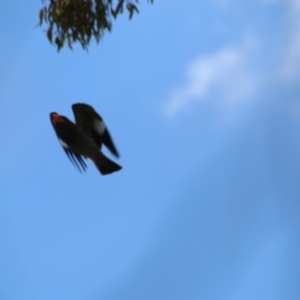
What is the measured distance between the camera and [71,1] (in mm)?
9000

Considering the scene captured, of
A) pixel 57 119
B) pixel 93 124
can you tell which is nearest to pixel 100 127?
pixel 93 124

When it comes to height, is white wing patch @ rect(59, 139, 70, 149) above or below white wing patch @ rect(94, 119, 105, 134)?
below

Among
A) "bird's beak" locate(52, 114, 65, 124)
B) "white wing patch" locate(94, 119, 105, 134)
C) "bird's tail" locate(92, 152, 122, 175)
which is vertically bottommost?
"bird's tail" locate(92, 152, 122, 175)

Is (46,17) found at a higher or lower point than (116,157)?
higher

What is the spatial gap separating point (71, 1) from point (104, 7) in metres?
0.20

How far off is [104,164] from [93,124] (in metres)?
0.33

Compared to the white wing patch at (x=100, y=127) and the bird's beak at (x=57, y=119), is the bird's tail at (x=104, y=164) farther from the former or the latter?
the bird's beak at (x=57, y=119)

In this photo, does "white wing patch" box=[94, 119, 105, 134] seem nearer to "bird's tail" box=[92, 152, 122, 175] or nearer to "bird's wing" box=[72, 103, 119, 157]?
"bird's wing" box=[72, 103, 119, 157]

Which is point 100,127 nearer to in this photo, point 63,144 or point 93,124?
point 93,124

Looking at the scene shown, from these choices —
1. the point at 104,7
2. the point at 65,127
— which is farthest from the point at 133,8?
the point at 65,127

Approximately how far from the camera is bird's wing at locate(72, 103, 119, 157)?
933cm

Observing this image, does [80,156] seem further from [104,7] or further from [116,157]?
[104,7]

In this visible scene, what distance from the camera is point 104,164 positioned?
912 cm

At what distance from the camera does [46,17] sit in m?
9.12
